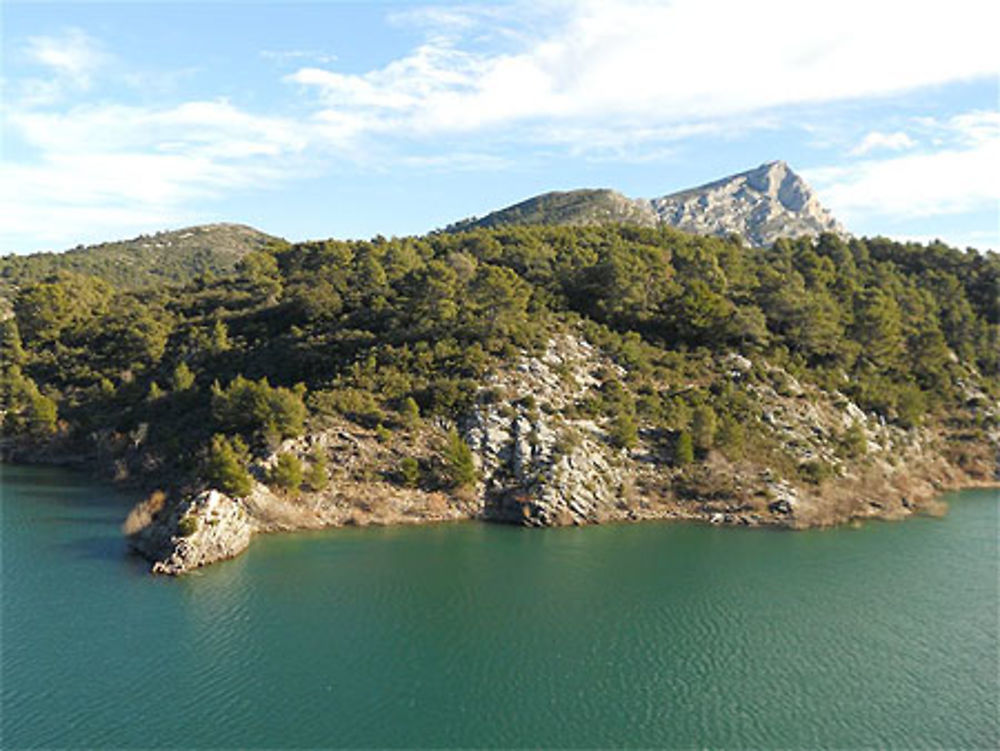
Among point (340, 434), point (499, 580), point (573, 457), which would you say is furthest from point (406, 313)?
point (499, 580)

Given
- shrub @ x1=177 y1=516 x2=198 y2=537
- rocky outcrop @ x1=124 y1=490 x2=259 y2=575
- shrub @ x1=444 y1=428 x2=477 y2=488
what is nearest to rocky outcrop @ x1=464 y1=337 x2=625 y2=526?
shrub @ x1=444 y1=428 x2=477 y2=488

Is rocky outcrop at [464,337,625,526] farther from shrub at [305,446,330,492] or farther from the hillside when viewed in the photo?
shrub at [305,446,330,492]

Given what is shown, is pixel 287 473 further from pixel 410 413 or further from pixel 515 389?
pixel 515 389

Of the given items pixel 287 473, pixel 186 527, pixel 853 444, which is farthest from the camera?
pixel 853 444

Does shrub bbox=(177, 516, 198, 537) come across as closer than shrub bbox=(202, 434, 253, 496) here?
Yes

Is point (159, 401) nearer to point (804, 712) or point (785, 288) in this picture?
point (804, 712)

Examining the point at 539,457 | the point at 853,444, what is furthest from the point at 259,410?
the point at 853,444
